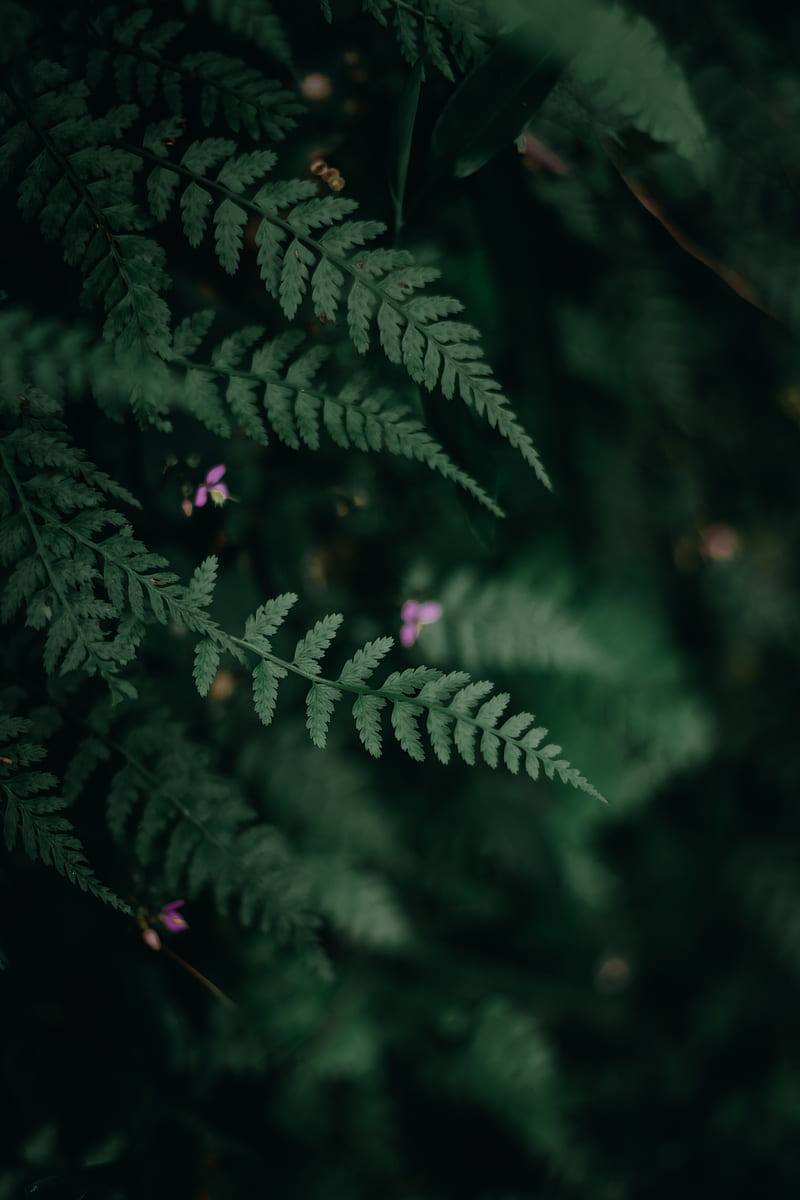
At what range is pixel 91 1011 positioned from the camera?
0.71 m

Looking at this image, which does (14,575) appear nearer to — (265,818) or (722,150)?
(265,818)

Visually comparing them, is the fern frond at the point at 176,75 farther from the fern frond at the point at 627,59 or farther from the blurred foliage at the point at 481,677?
the fern frond at the point at 627,59

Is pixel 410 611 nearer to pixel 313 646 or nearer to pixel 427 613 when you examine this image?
pixel 427 613

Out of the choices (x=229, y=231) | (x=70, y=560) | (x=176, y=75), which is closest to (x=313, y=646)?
(x=70, y=560)

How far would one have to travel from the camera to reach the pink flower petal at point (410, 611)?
80 cm

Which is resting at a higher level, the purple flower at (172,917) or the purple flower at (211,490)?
the purple flower at (211,490)

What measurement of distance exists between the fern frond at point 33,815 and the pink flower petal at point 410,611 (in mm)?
410

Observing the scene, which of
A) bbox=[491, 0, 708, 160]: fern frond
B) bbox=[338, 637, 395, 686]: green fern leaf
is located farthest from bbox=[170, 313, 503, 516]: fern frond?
bbox=[491, 0, 708, 160]: fern frond

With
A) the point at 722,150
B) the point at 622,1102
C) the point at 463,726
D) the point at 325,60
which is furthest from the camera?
the point at 622,1102

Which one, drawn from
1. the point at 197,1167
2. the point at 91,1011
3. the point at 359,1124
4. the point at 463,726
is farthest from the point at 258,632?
the point at 359,1124

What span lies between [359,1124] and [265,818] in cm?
44

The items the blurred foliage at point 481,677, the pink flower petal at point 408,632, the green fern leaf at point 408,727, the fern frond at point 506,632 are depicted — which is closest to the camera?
the green fern leaf at point 408,727

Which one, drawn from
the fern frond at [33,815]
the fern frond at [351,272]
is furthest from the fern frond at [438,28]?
the fern frond at [33,815]

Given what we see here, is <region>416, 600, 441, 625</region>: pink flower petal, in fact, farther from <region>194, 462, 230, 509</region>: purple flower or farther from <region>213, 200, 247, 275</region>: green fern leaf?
<region>213, 200, 247, 275</region>: green fern leaf
